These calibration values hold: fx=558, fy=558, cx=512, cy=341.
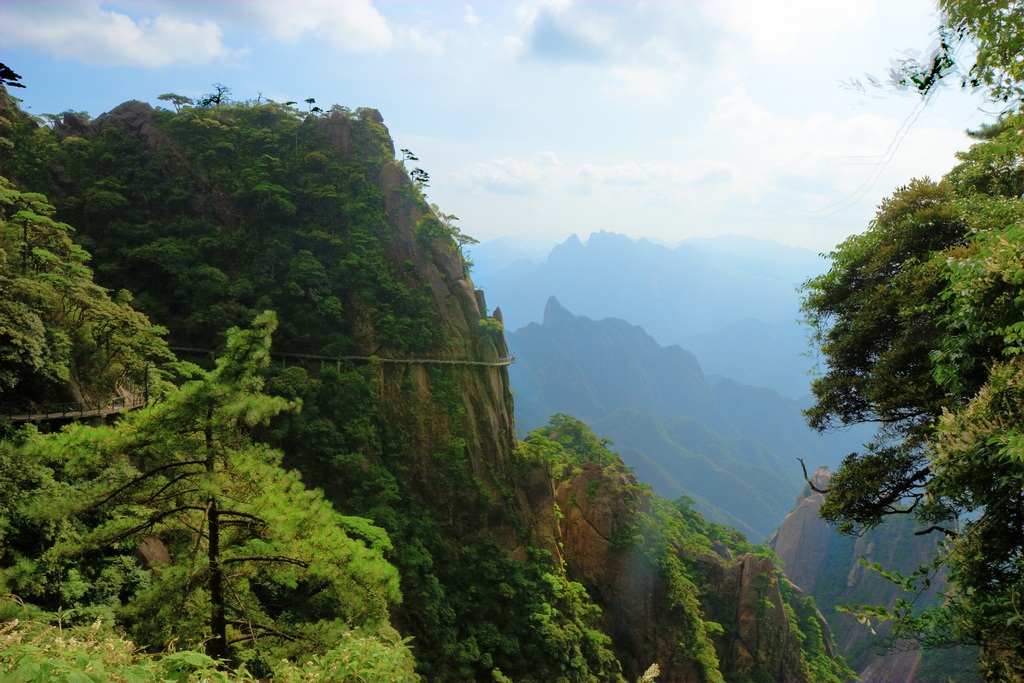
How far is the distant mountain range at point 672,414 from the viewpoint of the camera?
372ft

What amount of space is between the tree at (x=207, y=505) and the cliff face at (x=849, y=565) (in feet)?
168

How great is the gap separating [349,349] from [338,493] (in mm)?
6818

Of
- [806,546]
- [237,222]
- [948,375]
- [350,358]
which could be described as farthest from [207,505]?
[806,546]

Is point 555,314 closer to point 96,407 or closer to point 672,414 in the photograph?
point 672,414

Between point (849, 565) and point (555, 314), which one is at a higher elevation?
point (555, 314)

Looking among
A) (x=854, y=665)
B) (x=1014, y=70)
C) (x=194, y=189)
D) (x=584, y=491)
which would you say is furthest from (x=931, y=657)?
(x=194, y=189)

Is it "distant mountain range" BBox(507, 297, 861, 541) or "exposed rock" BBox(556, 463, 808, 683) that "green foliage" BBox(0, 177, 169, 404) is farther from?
"distant mountain range" BBox(507, 297, 861, 541)

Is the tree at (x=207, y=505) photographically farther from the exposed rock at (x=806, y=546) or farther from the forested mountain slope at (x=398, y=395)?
the exposed rock at (x=806, y=546)

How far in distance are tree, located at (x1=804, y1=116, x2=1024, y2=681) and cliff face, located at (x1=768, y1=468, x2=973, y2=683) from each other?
48656 millimetres

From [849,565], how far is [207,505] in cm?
6525

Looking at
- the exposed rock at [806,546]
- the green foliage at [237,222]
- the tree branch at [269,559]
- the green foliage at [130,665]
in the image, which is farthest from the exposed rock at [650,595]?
the exposed rock at [806,546]

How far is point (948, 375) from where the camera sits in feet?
17.2

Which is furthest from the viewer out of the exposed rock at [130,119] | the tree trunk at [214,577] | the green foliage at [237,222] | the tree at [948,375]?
the exposed rock at [130,119]

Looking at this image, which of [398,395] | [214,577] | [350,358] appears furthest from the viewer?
[350,358]
